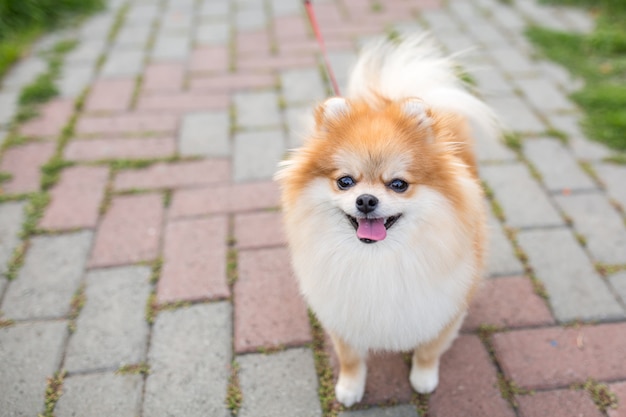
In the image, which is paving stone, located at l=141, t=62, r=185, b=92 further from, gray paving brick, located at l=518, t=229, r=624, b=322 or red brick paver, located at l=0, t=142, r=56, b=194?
gray paving brick, located at l=518, t=229, r=624, b=322

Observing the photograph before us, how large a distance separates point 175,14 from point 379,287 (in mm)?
3782

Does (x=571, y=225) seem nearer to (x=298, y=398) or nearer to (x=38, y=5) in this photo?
(x=298, y=398)

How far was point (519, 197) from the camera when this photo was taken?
275cm

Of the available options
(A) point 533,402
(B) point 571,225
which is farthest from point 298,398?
(B) point 571,225

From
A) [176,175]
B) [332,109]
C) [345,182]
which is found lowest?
[176,175]

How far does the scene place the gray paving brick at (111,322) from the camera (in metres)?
2.08

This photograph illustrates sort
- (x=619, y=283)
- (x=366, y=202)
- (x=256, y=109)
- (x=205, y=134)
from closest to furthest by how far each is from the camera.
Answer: (x=366, y=202) < (x=619, y=283) < (x=205, y=134) < (x=256, y=109)

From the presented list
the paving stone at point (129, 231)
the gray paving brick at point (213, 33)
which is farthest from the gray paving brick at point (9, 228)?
the gray paving brick at point (213, 33)

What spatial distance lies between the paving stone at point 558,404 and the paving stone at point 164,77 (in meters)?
2.84

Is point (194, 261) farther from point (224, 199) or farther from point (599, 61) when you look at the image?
point (599, 61)

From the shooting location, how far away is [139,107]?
349cm

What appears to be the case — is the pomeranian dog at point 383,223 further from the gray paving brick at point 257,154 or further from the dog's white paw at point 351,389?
the gray paving brick at point 257,154

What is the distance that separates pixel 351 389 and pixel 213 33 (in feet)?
10.8

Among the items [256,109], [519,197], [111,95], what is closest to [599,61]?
[519,197]
